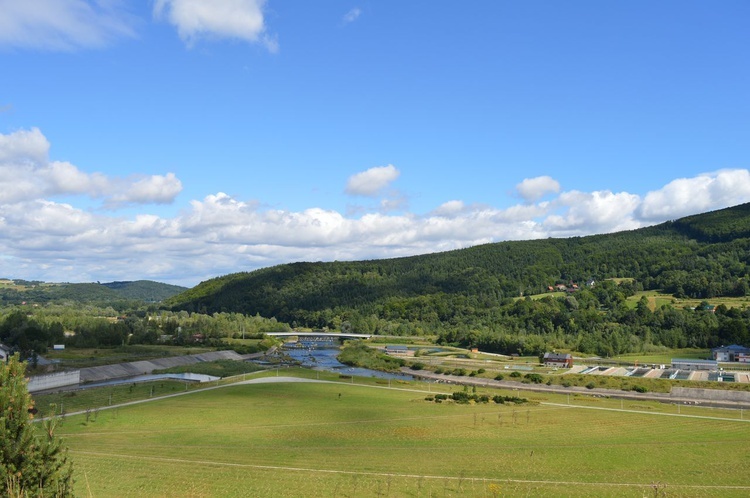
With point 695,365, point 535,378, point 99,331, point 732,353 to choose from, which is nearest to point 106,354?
point 99,331

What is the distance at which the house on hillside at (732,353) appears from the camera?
10250 centimetres

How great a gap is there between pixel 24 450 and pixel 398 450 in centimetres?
2655

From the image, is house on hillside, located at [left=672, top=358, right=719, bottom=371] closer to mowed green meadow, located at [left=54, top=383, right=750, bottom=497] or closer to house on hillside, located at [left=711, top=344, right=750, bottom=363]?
house on hillside, located at [left=711, top=344, right=750, bottom=363]

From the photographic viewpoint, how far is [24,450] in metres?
13.5

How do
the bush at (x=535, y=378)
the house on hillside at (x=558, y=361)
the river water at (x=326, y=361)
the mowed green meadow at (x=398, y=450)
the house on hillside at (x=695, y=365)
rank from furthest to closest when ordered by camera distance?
→ the house on hillside at (x=558, y=361) < the river water at (x=326, y=361) < the house on hillside at (x=695, y=365) < the bush at (x=535, y=378) < the mowed green meadow at (x=398, y=450)

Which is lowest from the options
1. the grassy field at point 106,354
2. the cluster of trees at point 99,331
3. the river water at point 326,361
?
the river water at point 326,361

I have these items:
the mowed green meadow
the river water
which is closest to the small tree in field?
the mowed green meadow

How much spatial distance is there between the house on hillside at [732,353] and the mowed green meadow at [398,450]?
176ft

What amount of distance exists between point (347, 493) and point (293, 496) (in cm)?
242

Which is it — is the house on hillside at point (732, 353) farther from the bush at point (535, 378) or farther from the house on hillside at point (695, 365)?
the bush at point (535, 378)

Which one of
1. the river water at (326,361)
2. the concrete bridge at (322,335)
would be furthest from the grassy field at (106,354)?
the concrete bridge at (322,335)

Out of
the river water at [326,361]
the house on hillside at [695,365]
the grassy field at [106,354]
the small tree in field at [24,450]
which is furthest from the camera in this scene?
the river water at [326,361]

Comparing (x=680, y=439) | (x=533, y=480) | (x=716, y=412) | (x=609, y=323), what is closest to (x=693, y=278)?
(x=609, y=323)

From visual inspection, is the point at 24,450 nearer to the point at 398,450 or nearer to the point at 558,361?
the point at 398,450
